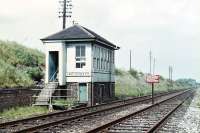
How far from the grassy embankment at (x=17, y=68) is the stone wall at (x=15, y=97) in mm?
1181

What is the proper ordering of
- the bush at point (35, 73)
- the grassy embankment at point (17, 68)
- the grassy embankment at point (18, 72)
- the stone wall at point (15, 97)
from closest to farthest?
1. the stone wall at point (15, 97)
2. the grassy embankment at point (18, 72)
3. the grassy embankment at point (17, 68)
4. the bush at point (35, 73)

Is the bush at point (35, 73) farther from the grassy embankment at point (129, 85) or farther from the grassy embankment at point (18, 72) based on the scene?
the grassy embankment at point (129, 85)

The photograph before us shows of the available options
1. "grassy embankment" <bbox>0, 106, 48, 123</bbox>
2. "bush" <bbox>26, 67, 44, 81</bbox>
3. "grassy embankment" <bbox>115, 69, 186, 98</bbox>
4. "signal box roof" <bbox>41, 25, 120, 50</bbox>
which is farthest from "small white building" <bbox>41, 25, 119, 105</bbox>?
"grassy embankment" <bbox>115, 69, 186, 98</bbox>

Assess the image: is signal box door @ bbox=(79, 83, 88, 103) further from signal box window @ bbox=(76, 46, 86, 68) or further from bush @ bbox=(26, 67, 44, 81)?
bush @ bbox=(26, 67, 44, 81)

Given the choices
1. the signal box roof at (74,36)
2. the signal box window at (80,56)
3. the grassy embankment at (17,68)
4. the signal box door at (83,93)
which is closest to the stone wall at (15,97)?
the grassy embankment at (17,68)

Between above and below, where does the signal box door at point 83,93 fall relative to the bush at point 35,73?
below

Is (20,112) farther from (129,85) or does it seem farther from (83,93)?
(129,85)

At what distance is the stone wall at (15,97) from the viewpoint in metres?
22.5

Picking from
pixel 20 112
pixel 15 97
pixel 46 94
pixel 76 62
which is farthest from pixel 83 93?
pixel 20 112

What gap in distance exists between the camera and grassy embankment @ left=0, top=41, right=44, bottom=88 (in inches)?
1096

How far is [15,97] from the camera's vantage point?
24141 millimetres

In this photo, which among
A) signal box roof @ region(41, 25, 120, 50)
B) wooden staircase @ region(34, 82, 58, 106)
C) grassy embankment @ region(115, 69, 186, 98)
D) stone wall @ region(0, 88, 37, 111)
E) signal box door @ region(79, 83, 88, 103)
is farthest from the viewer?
grassy embankment @ region(115, 69, 186, 98)

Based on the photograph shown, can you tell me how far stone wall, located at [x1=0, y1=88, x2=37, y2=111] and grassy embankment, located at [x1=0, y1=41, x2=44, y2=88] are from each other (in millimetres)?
1181

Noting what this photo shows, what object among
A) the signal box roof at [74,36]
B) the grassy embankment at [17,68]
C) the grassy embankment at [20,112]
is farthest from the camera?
the signal box roof at [74,36]
